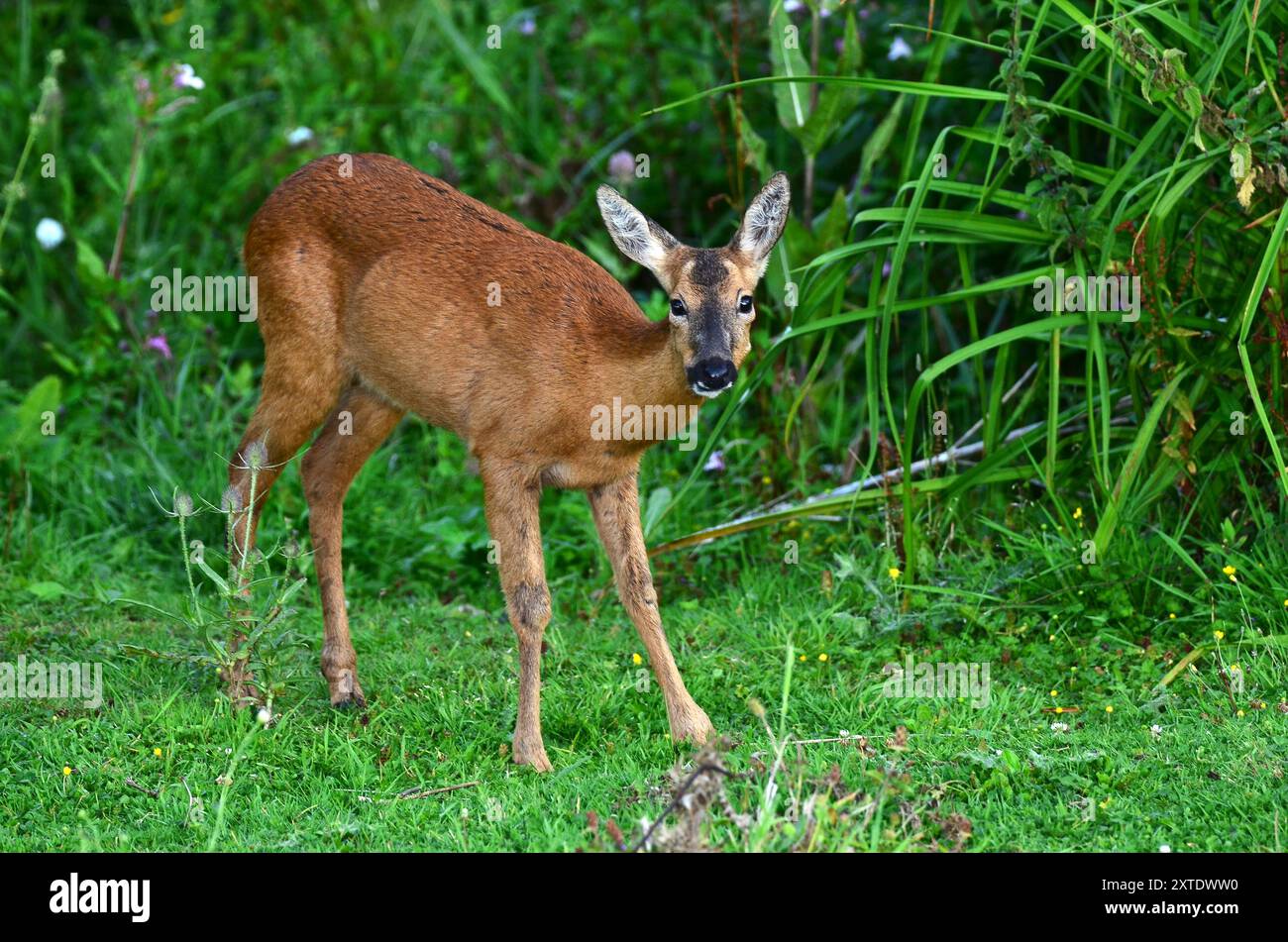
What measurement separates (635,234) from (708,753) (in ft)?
6.62

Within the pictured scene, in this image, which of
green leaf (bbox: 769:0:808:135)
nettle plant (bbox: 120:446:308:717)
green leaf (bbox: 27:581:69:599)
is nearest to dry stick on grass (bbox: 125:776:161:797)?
nettle plant (bbox: 120:446:308:717)

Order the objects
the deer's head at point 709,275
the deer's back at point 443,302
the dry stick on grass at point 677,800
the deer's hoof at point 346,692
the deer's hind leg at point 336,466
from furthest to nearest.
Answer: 1. the deer's hind leg at point 336,466
2. the deer's hoof at point 346,692
3. the deer's back at point 443,302
4. the deer's head at point 709,275
5. the dry stick on grass at point 677,800

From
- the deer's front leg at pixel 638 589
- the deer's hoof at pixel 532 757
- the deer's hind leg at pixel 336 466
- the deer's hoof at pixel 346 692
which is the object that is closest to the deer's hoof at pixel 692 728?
the deer's front leg at pixel 638 589

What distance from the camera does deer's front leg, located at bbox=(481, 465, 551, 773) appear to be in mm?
5438

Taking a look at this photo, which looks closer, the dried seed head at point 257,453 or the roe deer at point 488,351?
the roe deer at point 488,351

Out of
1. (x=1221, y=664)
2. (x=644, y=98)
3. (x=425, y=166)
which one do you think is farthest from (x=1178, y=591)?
(x=425, y=166)

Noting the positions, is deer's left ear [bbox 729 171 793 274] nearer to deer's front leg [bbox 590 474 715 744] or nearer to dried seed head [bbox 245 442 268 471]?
deer's front leg [bbox 590 474 715 744]

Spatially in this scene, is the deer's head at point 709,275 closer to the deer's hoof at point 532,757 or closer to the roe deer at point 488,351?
the roe deer at point 488,351

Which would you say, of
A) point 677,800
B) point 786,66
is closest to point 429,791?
point 677,800

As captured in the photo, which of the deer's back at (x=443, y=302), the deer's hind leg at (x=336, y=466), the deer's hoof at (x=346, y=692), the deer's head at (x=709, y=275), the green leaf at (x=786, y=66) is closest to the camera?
the deer's head at (x=709, y=275)

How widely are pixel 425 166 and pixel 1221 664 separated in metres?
5.17

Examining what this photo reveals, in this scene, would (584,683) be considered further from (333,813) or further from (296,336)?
(296,336)

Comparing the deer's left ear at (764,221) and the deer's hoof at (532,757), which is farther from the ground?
the deer's left ear at (764,221)

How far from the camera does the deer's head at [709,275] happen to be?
202 inches
